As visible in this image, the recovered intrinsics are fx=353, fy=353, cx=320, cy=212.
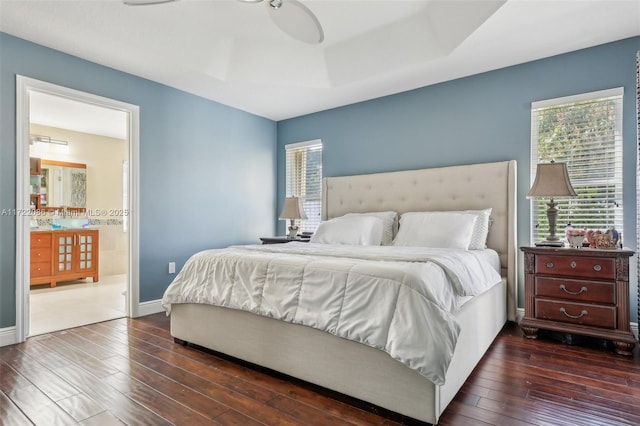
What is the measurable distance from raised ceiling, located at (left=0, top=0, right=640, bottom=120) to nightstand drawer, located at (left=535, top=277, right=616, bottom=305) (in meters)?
1.98

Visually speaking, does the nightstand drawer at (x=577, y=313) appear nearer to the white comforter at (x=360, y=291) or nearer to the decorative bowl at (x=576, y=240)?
the decorative bowl at (x=576, y=240)

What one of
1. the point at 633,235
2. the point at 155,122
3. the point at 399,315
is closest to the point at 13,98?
the point at 155,122

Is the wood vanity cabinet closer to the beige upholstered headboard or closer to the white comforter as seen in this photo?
the white comforter

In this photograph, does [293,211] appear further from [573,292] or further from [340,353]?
[573,292]

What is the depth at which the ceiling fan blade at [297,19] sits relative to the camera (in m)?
2.31

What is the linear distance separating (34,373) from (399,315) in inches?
A: 93.1

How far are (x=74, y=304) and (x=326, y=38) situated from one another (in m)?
4.15

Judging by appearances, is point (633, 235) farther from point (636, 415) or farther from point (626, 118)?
point (636, 415)

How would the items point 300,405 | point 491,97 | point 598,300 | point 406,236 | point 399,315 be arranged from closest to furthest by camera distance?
point 399,315 → point 300,405 → point 598,300 → point 406,236 → point 491,97

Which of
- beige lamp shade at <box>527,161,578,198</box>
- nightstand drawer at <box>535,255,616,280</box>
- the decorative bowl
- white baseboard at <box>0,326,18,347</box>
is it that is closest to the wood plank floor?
white baseboard at <box>0,326,18,347</box>

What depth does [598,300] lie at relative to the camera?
2662 mm

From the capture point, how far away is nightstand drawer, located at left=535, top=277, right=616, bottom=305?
8.65 ft

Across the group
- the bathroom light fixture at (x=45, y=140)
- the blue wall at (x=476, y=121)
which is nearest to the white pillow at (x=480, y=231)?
the blue wall at (x=476, y=121)

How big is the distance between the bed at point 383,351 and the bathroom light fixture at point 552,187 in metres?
0.37
